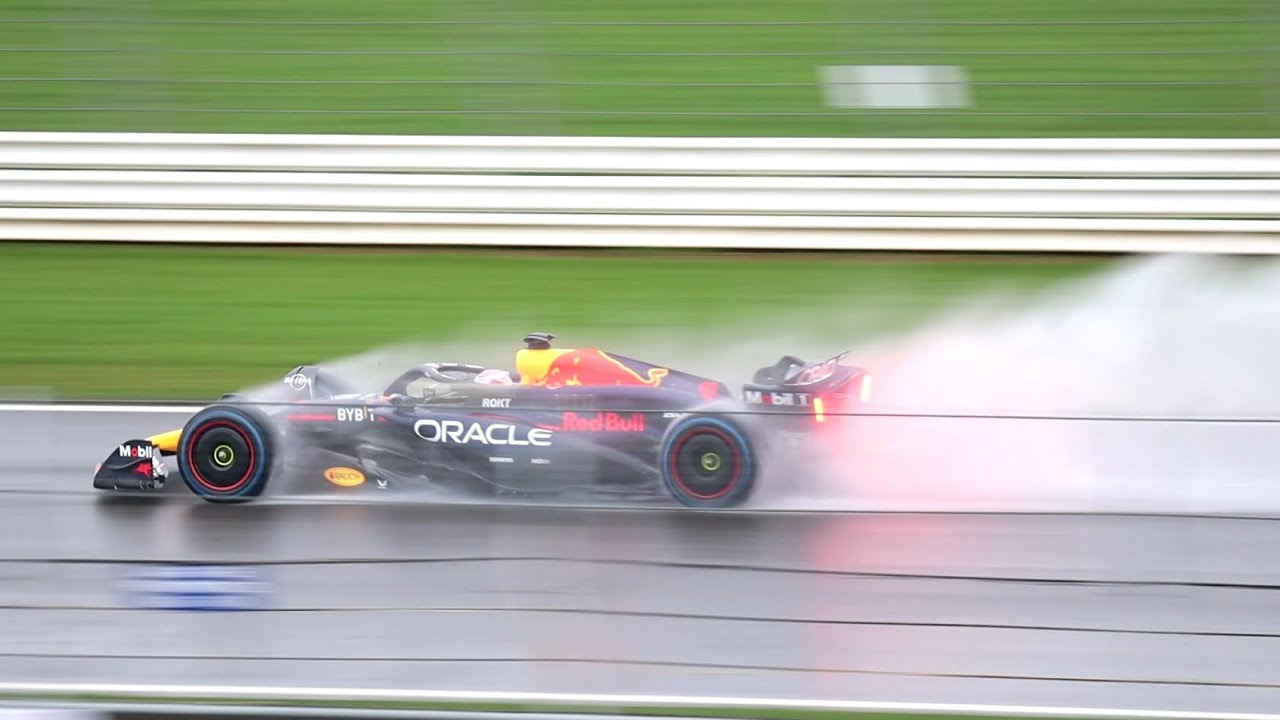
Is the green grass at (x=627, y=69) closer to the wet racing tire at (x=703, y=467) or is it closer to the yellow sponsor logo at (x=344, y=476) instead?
the yellow sponsor logo at (x=344, y=476)

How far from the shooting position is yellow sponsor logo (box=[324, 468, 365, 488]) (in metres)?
5.73

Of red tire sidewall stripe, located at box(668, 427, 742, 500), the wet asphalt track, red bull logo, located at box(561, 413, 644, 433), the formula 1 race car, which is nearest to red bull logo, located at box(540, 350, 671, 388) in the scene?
the formula 1 race car

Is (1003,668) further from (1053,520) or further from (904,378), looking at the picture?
(904,378)

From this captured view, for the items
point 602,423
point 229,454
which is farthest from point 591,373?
point 229,454

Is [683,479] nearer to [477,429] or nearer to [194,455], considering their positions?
[477,429]

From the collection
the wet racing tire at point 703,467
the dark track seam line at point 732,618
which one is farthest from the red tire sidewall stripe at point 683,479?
the dark track seam line at point 732,618

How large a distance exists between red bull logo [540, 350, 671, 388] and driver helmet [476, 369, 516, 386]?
147mm

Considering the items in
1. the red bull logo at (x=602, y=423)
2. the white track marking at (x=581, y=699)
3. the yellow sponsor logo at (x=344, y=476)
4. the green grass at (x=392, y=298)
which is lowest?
the white track marking at (x=581, y=699)

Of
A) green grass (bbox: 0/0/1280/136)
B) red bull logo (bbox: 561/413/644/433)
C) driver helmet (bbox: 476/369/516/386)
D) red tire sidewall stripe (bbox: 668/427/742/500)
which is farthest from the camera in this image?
green grass (bbox: 0/0/1280/136)

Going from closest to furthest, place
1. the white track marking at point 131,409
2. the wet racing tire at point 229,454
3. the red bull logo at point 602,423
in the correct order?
the red bull logo at point 602,423
the wet racing tire at point 229,454
the white track marking at point 131,409

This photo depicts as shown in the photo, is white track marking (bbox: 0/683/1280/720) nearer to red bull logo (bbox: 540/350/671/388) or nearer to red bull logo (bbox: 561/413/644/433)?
red bull logo (bbox: 561/413/644/433)

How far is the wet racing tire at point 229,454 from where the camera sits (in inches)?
222

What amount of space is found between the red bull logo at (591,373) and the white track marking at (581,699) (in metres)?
2.17

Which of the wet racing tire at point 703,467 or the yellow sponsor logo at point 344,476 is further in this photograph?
the yellow sponsor logo at point 344,476
